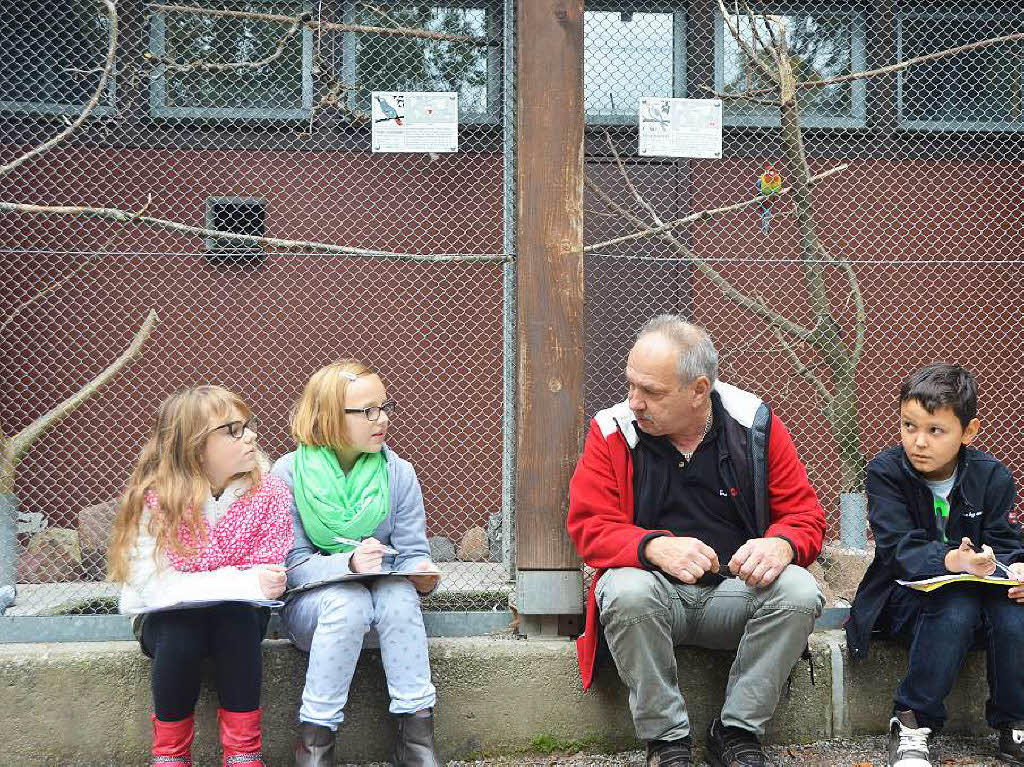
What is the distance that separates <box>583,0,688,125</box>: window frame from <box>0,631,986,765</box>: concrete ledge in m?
2.80

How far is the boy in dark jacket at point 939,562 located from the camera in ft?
7.84

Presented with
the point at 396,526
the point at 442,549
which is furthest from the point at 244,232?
the point at 396,526

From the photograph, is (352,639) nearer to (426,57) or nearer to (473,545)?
(473,545)

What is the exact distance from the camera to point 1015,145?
15.5 feet

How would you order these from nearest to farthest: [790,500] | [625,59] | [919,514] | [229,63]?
[790,500]
[919,514]
[625,59]
[229,63]

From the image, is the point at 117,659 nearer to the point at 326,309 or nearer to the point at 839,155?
the point at 326,309

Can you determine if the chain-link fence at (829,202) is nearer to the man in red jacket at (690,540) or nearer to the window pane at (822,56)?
the window pane at (822,56)

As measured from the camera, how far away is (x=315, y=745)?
2275 millimetres

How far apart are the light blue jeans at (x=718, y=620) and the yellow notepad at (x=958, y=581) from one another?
306 millimetres

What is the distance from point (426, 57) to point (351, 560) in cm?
321

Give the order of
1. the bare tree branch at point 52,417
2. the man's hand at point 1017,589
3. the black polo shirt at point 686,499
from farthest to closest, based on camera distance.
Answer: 1. the bare tree branch at point 52,417
2. the black polo shirt at point 686,499
3. the man's hand at point 1017,589

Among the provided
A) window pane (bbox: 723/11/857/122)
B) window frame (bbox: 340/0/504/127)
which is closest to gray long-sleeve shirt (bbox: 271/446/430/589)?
window frame (bbox: 340/0/504/127)

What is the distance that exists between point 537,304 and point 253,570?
101 cm

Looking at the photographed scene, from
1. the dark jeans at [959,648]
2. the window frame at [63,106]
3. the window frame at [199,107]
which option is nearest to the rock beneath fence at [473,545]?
the dark jeans at [959,648]
